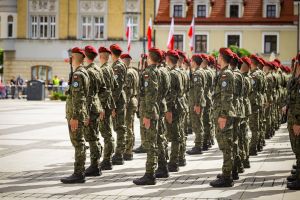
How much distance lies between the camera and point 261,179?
1059 cm

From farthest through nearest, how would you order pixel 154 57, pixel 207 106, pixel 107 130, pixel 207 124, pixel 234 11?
pixel 234 11, pixel 207 124, pixel 207 106, pixel 107 130, pixel 154 57

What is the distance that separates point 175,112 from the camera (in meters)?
11.2

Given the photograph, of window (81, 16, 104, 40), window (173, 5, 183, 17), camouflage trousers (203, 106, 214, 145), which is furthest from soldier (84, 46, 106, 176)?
window (173, 5, 183, 17)

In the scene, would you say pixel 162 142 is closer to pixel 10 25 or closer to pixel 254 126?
pixel 254 126

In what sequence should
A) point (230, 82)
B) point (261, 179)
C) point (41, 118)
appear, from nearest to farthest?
point (230, 82) < point (261, 179) < point (41, 118)

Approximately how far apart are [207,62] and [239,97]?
16.5 feet

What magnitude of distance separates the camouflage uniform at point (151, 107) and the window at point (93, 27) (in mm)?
41388

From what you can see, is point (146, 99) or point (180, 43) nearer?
point (146, 99)

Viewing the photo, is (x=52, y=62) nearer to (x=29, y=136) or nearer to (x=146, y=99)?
(x=29, y=136)

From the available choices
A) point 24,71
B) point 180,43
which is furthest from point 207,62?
point 24,71

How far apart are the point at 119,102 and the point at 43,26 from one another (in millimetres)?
40902

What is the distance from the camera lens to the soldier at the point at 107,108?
11.1 metres

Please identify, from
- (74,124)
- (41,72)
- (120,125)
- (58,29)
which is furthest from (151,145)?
(41,72)

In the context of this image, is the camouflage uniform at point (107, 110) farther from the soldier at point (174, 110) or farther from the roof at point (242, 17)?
the roof at point (242, 17)
